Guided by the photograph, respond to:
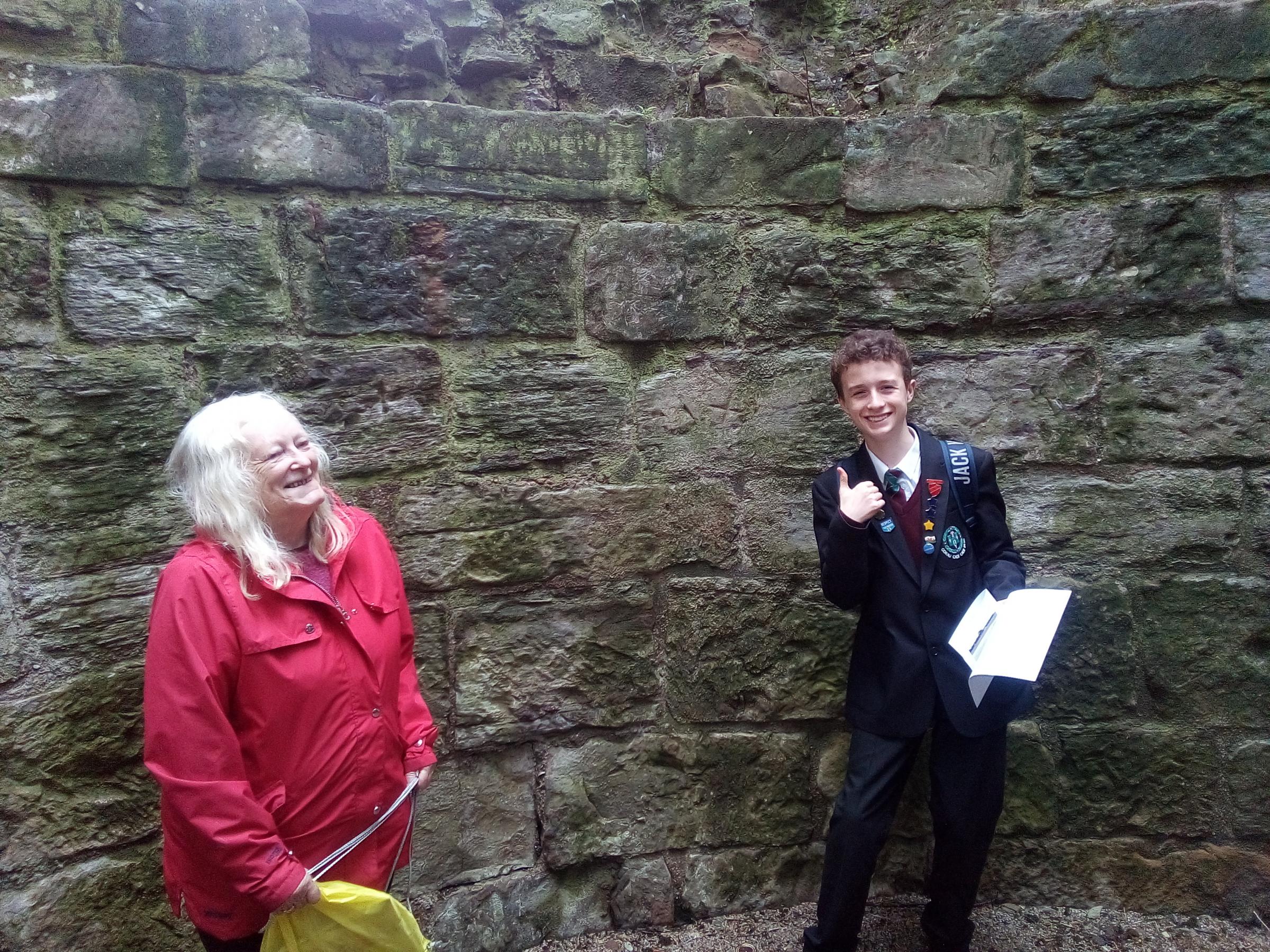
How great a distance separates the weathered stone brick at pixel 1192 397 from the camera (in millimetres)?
2500

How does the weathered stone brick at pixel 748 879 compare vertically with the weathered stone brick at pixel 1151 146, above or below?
below

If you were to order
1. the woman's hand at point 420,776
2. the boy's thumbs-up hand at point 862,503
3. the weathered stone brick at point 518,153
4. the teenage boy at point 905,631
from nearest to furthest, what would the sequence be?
1. the woman's hand at point 420,776
2. the boy's thumbs-up hand at point 862,503
3. the teenage boy at point 905,631
4. the weathered stone brick at point 518,153

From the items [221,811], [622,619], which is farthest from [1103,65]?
[221,811]

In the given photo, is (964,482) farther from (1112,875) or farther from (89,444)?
(89,444)

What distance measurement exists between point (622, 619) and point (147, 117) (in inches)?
69.8

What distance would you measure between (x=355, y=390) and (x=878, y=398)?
1348mm

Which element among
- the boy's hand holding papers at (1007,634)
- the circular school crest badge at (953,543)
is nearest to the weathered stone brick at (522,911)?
the boy's hand holding papers at (1007,634)

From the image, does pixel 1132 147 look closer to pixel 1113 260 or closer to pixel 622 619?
pixel 1113 260

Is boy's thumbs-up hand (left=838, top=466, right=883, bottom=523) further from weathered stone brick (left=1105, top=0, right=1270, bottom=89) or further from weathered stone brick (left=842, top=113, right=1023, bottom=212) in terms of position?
weathered stone brick (left=1105, top=0, right=1270, bottom=89)

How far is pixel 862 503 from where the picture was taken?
6.61 ft

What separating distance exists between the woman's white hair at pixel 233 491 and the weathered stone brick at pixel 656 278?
1.01 m

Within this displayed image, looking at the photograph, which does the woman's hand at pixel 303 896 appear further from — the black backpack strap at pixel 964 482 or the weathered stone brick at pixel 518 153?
the weathered stone brick at pixel 518 153

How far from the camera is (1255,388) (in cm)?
250

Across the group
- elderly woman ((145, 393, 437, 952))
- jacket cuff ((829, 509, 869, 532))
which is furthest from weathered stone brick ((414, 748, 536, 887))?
jacket cuff ((829, 509, 869, 532))
